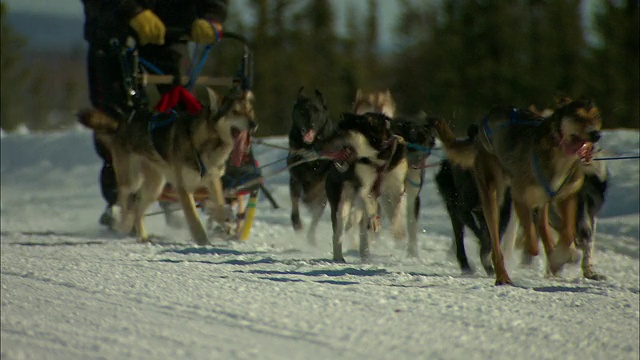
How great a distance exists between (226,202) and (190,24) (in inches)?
61.0

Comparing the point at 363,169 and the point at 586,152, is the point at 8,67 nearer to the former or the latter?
the point at 363,169

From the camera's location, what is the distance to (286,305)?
12.7 ft

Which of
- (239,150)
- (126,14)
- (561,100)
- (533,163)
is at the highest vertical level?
(126,14)

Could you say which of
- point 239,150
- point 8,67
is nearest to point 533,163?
point 239,150

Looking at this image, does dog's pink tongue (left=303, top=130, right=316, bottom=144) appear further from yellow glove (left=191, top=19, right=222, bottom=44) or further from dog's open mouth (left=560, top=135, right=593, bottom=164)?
dog's open mouth (left=560, top=135, right=593, bottom=164)

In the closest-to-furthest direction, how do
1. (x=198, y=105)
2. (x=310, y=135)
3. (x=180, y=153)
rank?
(x=180, y=153) → (x=310, y=135) → (x=198, y=105)

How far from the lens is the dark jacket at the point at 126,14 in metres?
7.47

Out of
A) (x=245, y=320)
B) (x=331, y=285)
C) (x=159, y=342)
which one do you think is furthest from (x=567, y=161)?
(x=159, y=342)

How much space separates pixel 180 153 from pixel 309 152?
965 mm

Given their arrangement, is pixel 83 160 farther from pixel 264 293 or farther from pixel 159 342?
pixel 159 342

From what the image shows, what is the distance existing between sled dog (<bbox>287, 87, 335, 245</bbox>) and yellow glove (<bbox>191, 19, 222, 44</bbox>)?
791 millimetres

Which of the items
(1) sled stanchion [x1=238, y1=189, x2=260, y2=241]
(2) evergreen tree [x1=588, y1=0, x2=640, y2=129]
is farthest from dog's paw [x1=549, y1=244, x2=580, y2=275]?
(2) evergreen tree [x1=588, y1=0, x2=640, y2=129]

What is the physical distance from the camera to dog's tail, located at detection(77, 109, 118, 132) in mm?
7402

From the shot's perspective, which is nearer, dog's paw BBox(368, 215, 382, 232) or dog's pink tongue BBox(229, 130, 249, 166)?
dog's paw BBox(368, 215, 382, 232)
